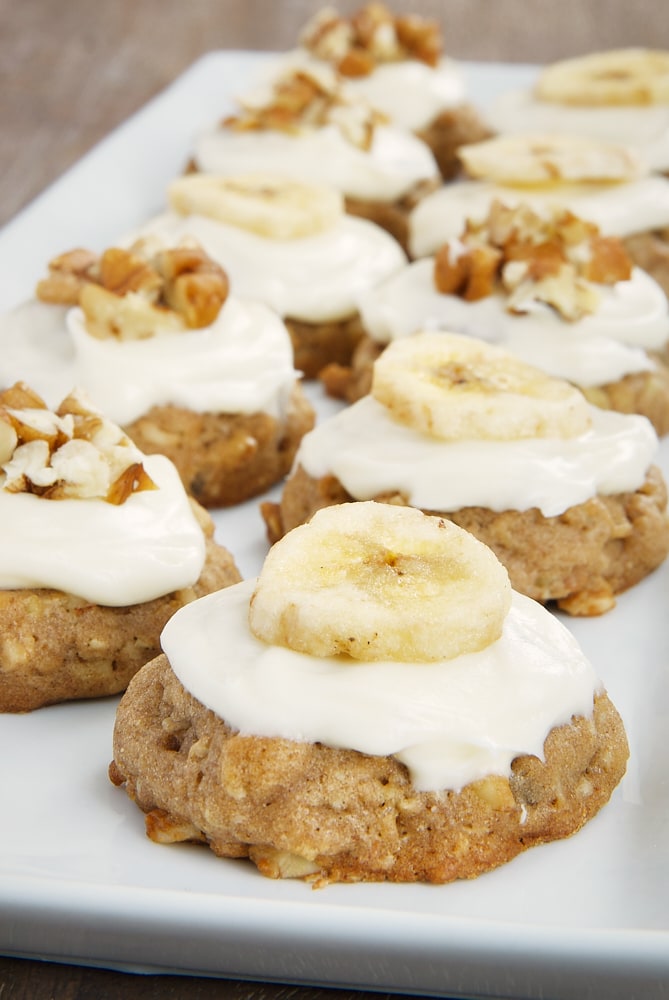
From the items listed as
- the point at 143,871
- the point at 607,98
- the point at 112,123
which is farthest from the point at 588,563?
the point at 112,123

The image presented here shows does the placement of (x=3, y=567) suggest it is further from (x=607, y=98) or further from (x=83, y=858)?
(x=607, y=98)

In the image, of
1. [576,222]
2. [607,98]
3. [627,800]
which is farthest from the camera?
[607,98]

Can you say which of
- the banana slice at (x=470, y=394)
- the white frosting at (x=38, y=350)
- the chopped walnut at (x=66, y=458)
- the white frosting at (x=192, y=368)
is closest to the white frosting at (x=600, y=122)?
the white frosting at (x=192, y=368)

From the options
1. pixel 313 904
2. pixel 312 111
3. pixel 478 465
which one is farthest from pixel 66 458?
pixel 312 111

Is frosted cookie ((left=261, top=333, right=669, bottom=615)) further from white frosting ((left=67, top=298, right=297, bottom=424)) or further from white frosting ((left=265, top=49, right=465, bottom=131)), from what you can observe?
white frosting ((left=265, top=49, right=465, bottom=131))

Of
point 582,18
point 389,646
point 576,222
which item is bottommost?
point 582,18
